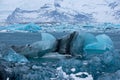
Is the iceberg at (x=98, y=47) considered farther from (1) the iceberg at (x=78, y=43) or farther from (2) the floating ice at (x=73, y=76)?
(2) the floating ice at (x=73, y=76)

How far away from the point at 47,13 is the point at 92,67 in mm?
146113

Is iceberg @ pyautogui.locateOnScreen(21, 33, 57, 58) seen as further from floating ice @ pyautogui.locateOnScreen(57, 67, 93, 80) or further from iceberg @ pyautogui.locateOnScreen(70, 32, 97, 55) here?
floating ice @ pyautogui.locateOnScreen(57, 67, 93, 80)

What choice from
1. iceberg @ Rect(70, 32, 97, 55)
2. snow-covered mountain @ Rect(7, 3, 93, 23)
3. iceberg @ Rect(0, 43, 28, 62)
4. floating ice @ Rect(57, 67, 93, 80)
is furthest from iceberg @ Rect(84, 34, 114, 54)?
snow-covered mountain @ Rect(7, 3, 93, 23)

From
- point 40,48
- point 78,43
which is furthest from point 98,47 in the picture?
point 40,48

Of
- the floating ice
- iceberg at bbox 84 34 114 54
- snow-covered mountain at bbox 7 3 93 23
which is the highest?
the floating ice

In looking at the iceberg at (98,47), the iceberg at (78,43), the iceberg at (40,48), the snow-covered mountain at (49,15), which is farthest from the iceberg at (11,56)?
the snow-covered mountain at (49,15)

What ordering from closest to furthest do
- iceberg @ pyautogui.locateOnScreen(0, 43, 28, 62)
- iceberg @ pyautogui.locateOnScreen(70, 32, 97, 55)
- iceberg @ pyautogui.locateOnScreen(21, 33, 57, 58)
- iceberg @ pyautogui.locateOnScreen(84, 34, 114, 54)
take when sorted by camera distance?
iceberg @ pyautogui.locateOnScreen(0, 43, 28, 62), iceberg @ pyautogui.locateOnScreen(21, 33, 57, 58), iceberg @ pyautogui.locateOnScreen(70, 32, 97, 55), iceberg @ pyautogui.locateOnScreen(84, 34, 114, 54)

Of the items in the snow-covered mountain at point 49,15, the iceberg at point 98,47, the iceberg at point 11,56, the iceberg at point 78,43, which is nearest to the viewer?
the iceberg at point 11,56

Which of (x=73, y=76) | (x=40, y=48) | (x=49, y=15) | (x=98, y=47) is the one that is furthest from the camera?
(x=49, y=15)

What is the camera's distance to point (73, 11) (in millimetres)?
153625

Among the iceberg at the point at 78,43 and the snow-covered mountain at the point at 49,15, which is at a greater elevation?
the iceberg at the point at 78,43

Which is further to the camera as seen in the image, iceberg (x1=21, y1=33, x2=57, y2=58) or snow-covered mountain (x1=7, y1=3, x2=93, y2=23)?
snow-covered mountain (x1=7, y1=3, x2=93, y2=23)

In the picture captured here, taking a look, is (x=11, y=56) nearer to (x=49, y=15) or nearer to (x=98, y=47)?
(x=98, y=47)

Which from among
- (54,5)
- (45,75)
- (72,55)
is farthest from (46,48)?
(54,5)
